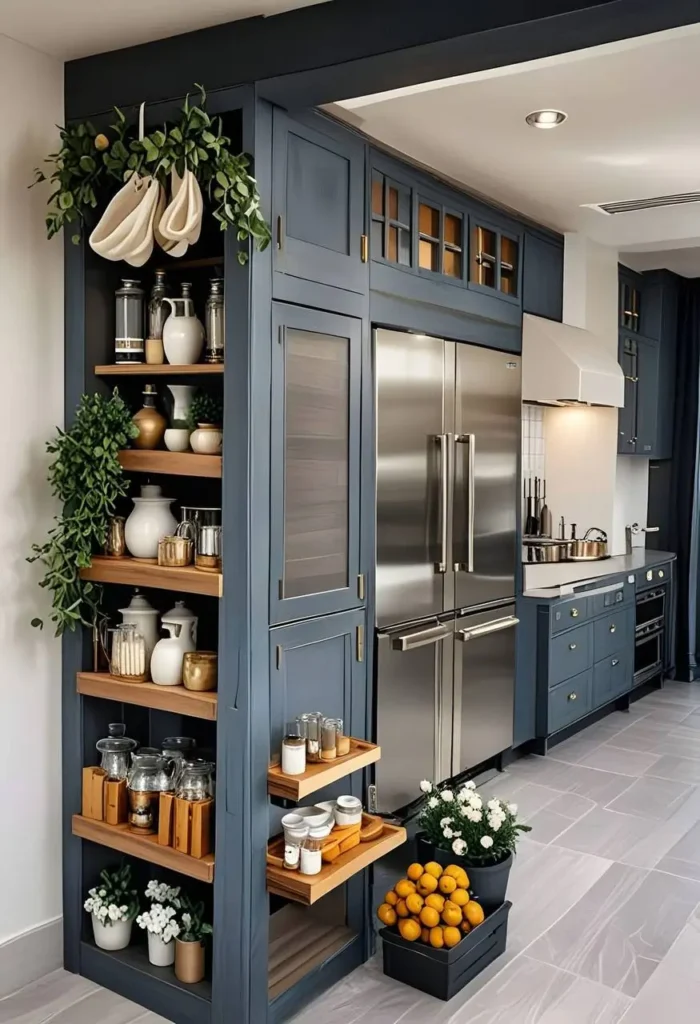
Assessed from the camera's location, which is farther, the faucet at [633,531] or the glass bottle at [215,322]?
the faucet at [633,531]

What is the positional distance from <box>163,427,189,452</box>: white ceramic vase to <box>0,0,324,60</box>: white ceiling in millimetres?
1052

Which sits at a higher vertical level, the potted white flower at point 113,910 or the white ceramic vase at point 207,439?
the white ceramic vase at point 207,439

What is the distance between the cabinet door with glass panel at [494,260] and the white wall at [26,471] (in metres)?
1.90

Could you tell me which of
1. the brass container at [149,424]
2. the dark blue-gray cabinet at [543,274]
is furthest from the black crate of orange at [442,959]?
the dark blue-gray cabinet at [543,274]

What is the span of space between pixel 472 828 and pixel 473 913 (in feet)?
1.00

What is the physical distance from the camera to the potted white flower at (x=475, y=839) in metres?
3.06

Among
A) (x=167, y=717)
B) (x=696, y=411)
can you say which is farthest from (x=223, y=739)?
(x=696, y=411)

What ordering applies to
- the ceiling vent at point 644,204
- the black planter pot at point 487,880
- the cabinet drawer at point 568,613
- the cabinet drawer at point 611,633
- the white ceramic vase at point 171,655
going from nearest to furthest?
the white ceramic vase at point 171,655, the black planter pot at point 487,880, the ceiling vent at point 644,204, the cabinet drawer at point 568,613, the cabinet drawer at point 611,633

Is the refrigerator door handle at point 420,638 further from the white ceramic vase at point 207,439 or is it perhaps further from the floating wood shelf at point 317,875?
the white ceramic vase at point 207,439

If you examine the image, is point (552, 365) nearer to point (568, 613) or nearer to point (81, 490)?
point (568, 613)

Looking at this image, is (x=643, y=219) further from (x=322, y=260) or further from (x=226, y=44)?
(x=226, y=44)

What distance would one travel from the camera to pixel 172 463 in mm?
2711

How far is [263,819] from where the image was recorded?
262 centimetres

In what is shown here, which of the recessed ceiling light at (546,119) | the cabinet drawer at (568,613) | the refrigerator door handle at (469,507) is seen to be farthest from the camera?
the cabinet drawer at (568,613)
